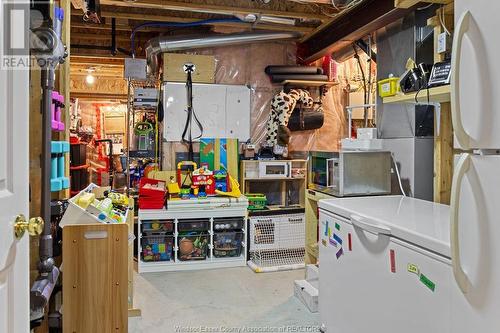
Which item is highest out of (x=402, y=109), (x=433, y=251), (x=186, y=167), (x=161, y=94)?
(x=161, y=94)

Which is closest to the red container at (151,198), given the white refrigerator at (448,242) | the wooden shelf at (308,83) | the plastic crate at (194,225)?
the plastic crate at (194,225)

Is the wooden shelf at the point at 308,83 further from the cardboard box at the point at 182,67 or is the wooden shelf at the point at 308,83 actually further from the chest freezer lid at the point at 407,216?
the chest freezer lid at the point at 407,216

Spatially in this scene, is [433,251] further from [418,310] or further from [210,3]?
[210,3]

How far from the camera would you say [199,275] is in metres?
4.03

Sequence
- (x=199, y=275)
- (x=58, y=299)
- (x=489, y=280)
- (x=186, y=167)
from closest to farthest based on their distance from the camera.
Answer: (x=489, y=280) → (x=58, y=299) → (x=199, y=275) → (x=186, y=167)

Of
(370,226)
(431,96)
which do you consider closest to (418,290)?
(370,226)

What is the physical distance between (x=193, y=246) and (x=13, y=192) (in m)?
3.19

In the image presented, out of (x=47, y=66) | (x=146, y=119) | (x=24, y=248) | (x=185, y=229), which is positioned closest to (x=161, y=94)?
(x=146, y=119)

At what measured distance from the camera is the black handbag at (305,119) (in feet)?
15.9

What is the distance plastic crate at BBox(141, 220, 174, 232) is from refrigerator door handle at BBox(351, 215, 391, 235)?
102 inches

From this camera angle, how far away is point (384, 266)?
1784 mm

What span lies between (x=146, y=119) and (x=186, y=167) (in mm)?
1115

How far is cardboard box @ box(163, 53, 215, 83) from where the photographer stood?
14.9ft

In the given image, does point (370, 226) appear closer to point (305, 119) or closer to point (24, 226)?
point (24, 226)
